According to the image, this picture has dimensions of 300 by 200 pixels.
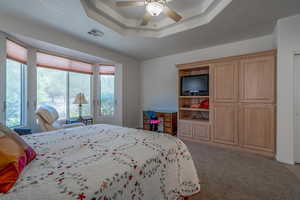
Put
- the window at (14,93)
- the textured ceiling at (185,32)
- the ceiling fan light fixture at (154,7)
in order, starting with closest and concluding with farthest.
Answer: the ceiling fan light fixture at (154,7) → the textured ceiling at (185,32) → the window at (14,93)

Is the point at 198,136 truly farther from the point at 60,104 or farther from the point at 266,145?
the point at 60,104

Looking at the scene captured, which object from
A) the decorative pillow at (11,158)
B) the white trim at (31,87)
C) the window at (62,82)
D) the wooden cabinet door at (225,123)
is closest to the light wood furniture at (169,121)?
the wooden cabinet door at (225,123)

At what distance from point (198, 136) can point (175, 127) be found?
867mm

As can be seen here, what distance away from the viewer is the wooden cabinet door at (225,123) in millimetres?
3082

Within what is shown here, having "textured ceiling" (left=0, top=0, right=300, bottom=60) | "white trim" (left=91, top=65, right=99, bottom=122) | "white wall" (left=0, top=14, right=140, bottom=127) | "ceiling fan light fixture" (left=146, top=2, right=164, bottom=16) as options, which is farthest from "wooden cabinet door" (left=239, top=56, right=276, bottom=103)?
"white trim" (left=91, top=65, right=99, bottom=122)

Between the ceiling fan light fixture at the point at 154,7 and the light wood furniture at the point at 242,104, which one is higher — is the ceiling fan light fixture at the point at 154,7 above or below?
above

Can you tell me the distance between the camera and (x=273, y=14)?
2.39 m

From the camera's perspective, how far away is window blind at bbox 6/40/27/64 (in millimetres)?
2622

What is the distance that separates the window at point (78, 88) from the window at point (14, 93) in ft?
3.73

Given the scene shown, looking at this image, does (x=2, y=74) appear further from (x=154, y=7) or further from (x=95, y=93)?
(x=154, y=7)

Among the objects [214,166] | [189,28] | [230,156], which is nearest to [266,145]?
[230,156]

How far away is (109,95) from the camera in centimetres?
482

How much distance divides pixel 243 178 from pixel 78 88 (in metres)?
4.55

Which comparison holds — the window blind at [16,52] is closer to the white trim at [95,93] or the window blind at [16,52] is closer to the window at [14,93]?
the window at [14,93]
